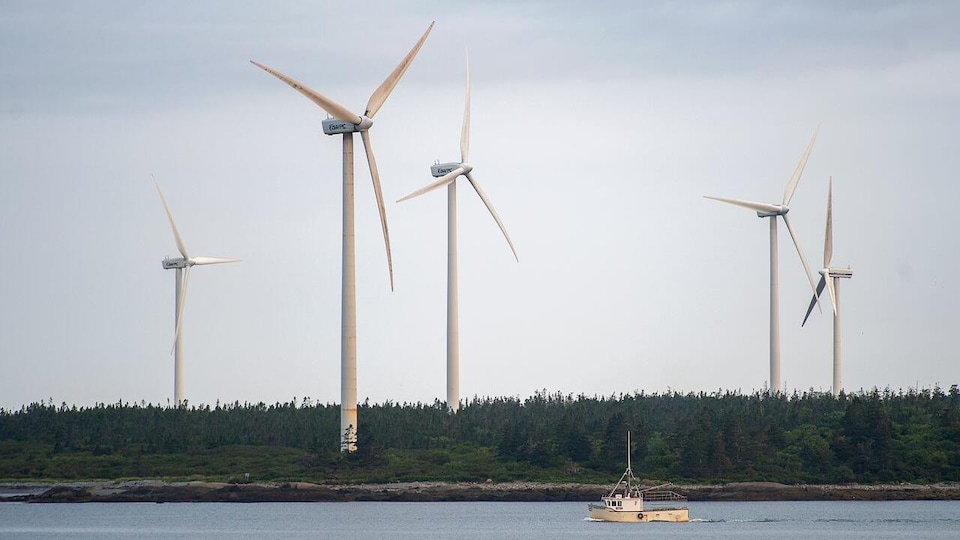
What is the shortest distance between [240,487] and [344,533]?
28.2m

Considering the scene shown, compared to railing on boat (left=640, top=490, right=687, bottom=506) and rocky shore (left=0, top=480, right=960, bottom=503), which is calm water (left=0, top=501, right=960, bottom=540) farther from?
railing on boat (left=640, top=490, right=687, bottom=506)

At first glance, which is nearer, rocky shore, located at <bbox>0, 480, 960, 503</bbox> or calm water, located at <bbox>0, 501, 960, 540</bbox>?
calm water, located at <bbox>0, 501, 960, 540</bbox>

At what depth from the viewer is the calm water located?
156 meters

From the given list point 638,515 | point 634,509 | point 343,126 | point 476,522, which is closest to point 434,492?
point 476,522

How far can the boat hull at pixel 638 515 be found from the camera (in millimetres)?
164250

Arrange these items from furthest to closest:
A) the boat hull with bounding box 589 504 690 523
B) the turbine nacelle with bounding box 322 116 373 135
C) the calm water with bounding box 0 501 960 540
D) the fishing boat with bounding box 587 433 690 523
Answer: the turbine nacelle with bounding box 322 116 373 135 < the fishing boat with bounding box 587 433 690 523 < the boat hull with bounding box 589 504 690 523 < the calm water with bounding box 0 501 960 540

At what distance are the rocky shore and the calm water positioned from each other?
1.36 m

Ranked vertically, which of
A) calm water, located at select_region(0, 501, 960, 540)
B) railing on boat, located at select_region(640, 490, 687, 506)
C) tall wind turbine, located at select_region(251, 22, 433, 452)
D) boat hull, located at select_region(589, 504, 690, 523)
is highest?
tall wind turbine, located at select_region(251, 22, 433, 452)

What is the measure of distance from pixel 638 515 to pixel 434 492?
23.7 meters

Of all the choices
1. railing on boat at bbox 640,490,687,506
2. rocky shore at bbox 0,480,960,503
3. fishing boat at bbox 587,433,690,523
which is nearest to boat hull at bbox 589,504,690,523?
fishing boat at bbox 587,433,690,523

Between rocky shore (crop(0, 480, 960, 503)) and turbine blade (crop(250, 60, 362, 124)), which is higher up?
turbine blade (crop(250, 60, 362, 124))

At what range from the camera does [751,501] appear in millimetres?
185625

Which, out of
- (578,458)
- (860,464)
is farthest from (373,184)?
(860,464)

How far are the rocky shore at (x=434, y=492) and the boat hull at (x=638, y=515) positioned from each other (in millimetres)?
15814
